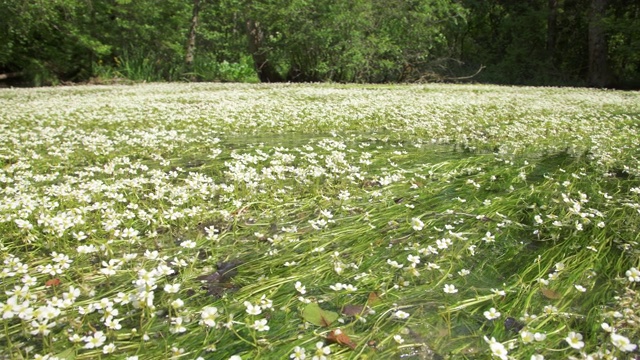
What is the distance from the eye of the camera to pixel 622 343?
5.12 feet

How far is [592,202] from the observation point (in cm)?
319

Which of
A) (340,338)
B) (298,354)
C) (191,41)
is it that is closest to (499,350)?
(340,338)

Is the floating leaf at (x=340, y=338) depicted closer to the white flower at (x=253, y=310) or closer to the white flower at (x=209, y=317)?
the white flower at (x=253, y=310)

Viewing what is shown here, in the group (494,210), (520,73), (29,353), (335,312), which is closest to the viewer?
(29,353)

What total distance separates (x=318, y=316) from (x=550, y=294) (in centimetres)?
116

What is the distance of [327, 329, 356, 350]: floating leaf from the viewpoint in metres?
1.74

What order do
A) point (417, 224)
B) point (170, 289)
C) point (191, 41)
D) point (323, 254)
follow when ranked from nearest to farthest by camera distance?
point (170, 289) → point (323, 254) → point (417, 224) → point (191, 41)

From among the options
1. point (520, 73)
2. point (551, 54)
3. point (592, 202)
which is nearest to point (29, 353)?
point (592, 202)

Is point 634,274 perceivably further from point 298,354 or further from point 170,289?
point 170,289

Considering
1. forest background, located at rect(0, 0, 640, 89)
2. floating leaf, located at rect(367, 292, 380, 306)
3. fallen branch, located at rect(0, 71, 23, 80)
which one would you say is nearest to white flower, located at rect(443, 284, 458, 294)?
floating leaf, located at rect(367, 292, 380, 306)

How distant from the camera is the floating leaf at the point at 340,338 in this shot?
1741 mm

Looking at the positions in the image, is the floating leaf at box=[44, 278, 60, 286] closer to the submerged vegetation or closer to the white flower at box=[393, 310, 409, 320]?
the submerged vegetation

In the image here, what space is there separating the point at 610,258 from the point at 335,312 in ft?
5.55

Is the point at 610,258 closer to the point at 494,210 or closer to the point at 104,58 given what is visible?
the point at 494,210
